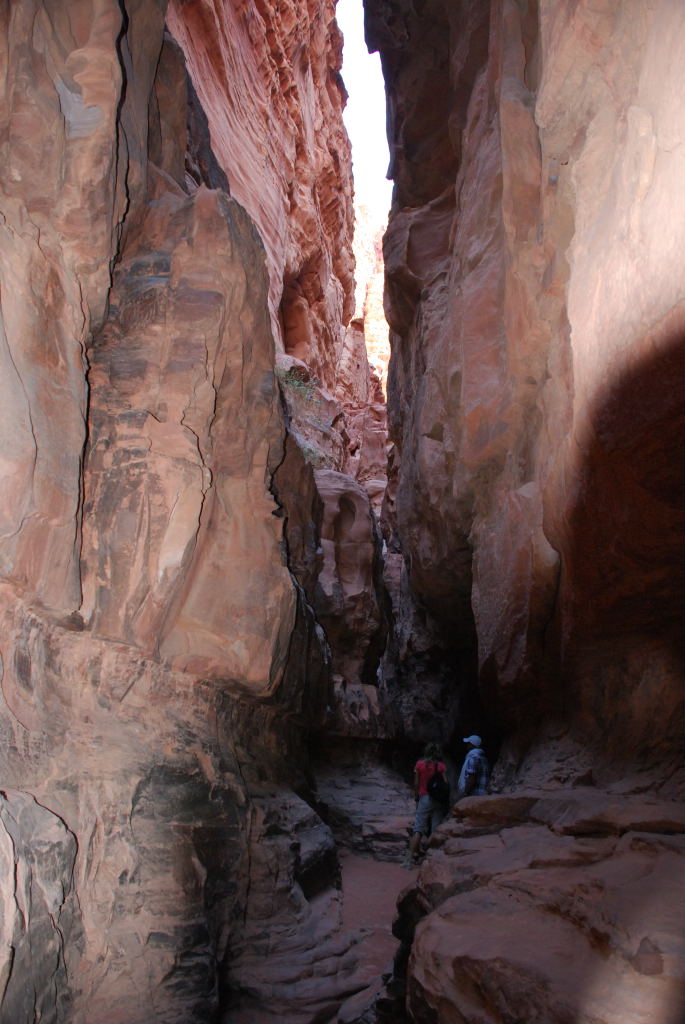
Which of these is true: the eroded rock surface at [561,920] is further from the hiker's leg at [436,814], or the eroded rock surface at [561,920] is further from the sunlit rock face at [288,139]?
the sunlit rock face at [288,139]

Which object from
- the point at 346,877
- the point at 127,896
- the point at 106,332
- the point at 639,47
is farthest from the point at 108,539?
the point at 346,877

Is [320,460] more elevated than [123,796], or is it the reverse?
[320,460]

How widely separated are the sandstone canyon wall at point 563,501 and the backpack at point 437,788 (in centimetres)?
87

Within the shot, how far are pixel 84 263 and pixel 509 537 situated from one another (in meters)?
5.91

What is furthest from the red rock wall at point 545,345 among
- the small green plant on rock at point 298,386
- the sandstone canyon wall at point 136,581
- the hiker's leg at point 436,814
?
the small green plant on rock at point 298,386

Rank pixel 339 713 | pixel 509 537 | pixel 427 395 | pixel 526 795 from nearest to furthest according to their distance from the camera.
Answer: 1. pixel 526 795
2. pixel 509 537
3. pixel 427 395
4. pixel 339 713

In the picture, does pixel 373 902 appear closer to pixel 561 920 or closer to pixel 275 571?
pixel 275 571

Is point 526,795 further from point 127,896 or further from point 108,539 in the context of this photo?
point 108,539

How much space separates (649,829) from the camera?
16.0ft

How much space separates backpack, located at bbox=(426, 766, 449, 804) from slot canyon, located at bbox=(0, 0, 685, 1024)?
3.29 feet

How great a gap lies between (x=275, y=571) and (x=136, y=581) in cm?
179

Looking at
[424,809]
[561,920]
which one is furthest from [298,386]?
[561,920]

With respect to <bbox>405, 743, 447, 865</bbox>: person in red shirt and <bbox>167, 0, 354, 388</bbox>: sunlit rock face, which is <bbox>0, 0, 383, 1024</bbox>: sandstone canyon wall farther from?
<bbox>167, 0, 354, 388</bbox>: sunlit rock face

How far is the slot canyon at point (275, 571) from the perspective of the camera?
410cm
